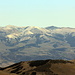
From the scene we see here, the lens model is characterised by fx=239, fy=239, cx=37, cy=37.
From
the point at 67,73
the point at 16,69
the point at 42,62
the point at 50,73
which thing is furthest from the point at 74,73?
the point at 16,69

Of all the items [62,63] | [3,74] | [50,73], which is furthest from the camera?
[62,63]

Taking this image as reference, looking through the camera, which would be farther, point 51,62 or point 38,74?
point 51,62

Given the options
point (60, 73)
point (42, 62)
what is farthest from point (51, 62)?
point (60, 73)

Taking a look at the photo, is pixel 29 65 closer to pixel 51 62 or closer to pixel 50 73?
pixel 51 62

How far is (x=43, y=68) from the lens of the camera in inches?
6073

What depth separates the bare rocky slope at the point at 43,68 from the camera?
5792 inches

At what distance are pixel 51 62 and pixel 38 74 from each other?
2567 centimetres

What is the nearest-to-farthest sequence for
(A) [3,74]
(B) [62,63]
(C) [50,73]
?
(A) [3,74]
(C) [50,73]
(B) [62,63]

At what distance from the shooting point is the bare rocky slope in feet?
483

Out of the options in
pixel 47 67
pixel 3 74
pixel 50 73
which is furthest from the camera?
pixel 47 67

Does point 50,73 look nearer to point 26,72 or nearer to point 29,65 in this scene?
point 26,72

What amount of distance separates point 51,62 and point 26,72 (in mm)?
25906

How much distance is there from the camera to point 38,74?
143 metres

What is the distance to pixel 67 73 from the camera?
14800cm
